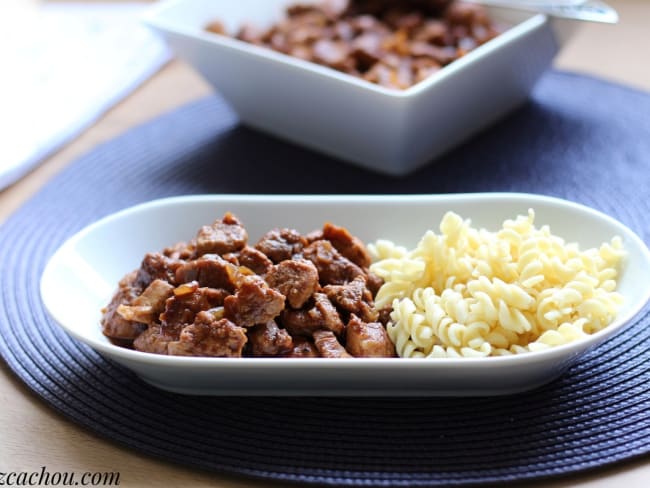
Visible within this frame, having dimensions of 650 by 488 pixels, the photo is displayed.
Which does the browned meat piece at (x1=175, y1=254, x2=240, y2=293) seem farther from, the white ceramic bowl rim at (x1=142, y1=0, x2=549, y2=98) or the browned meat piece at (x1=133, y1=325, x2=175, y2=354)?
the white ceramic bowl rim at (x1=142, y1=0, x2=549, y2=98)

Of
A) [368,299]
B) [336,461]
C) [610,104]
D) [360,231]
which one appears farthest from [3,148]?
[610,104]

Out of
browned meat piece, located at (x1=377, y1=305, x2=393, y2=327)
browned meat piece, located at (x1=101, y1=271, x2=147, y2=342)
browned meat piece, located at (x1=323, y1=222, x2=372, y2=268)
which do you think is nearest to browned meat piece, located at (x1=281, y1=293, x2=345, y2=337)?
browned meat piece, located at (x1=377, y1=305, x2=393, y2=327)

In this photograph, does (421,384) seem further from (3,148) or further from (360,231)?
(3,148)

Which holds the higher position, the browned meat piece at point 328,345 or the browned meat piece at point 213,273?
the browned meat piece at point 213,273

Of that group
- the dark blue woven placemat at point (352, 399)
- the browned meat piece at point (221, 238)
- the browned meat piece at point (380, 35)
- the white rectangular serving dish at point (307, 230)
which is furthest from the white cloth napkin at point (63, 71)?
the browned meat piece at point (221, 238)

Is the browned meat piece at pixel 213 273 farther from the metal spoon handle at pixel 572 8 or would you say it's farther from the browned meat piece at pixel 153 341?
the metal spoon handle at pixel 572 8

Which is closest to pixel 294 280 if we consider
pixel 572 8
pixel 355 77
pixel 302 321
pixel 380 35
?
pixel 302 321
